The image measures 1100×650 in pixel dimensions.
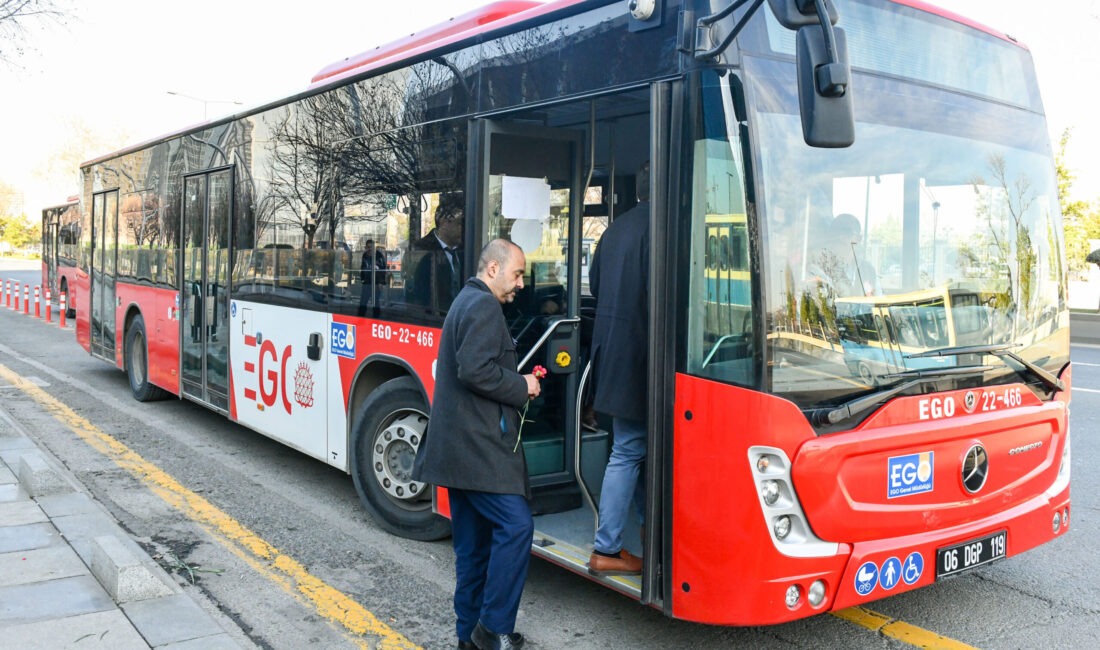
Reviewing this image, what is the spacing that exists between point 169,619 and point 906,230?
3.61m

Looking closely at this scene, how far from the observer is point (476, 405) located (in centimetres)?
389

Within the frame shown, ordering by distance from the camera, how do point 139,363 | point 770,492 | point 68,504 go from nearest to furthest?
point 770,492 → point 68,504 → point 139,363

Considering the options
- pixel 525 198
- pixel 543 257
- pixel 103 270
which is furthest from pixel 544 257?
pixel 103 270

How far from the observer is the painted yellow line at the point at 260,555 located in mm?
4434

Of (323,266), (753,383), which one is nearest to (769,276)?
(753,383)

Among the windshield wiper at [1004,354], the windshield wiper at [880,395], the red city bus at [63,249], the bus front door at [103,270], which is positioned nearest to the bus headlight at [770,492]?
the windshield wiper at [880,395]

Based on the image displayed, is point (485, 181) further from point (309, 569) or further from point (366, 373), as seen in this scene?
point (309, 569)

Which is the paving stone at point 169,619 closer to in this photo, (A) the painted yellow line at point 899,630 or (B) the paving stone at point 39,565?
(B) the paving stone at point 39,565

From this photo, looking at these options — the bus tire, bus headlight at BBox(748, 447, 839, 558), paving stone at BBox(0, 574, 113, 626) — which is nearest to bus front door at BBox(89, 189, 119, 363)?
the bus tire

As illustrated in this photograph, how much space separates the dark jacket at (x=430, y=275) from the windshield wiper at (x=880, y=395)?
7.20ft

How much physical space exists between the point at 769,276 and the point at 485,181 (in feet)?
6.18

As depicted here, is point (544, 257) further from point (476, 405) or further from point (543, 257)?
point (476, 405)

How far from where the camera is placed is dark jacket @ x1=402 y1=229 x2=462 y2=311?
5.20m

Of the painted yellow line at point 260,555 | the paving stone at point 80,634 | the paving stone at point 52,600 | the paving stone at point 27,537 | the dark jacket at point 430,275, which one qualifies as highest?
the dark jacket at point 430,275
